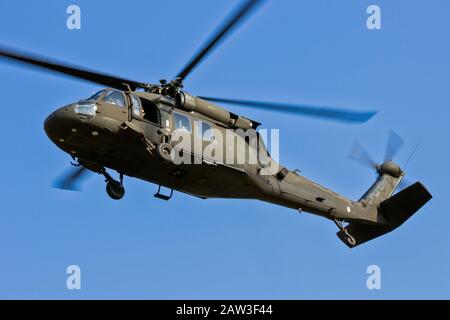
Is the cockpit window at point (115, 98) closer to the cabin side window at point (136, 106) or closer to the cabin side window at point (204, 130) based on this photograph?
the cabin side window at point (136, 106)

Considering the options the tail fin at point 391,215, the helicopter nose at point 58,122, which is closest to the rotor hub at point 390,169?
the tail fin at point 391,215

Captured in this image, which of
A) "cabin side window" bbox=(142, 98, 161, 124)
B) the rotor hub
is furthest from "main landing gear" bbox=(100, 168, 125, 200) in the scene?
→ the rotor hub

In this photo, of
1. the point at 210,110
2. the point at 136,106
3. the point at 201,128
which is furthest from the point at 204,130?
the point at 136,106

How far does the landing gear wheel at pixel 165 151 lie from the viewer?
18141 mm

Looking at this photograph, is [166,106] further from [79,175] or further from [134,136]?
[79,175]

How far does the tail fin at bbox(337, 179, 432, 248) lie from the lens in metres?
23.1

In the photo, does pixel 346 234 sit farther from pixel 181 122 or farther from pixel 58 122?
pixel 58 122

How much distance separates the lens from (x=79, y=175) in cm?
1962

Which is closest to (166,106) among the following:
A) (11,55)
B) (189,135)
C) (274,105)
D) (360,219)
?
(189,135)

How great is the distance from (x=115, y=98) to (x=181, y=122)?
1871 mm

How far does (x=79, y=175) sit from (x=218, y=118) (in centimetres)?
412

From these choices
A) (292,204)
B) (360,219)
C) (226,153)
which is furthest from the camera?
(360,219)

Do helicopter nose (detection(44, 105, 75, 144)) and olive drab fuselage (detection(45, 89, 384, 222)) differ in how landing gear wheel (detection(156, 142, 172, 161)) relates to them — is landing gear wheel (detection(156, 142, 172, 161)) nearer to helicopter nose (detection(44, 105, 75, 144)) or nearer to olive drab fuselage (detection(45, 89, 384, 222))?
olive drab fuselage (detection(45, 89, 384, 222))

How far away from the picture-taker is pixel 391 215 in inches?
926
